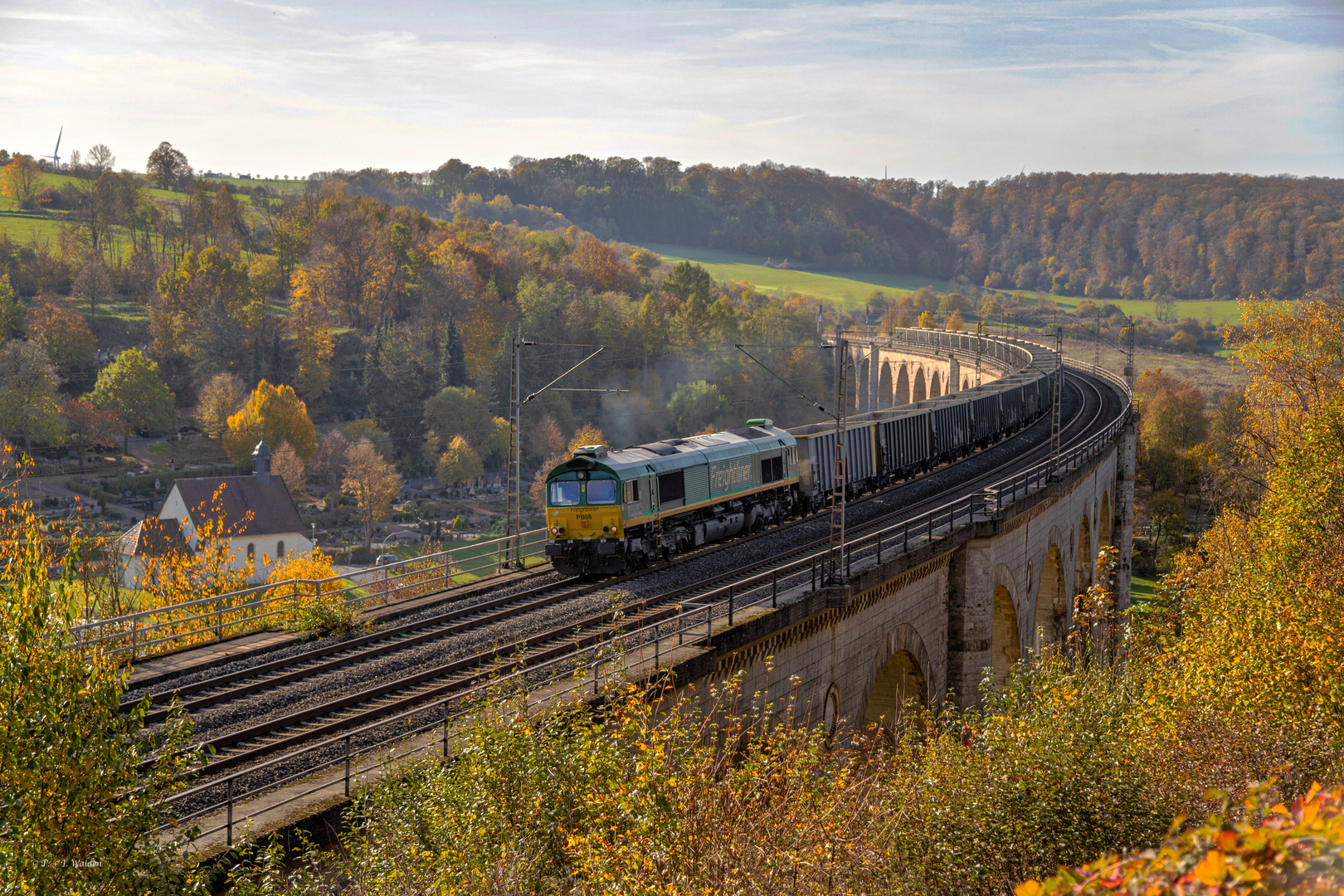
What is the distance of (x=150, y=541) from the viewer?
1978 inches

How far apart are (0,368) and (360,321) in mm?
42271

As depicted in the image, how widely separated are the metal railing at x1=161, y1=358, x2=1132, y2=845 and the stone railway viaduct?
449 mm

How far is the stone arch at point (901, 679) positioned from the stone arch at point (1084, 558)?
1899 centimetres

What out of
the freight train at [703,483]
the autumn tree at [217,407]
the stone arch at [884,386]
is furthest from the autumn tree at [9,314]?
the freight train at [703,483]

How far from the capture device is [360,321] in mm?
123062

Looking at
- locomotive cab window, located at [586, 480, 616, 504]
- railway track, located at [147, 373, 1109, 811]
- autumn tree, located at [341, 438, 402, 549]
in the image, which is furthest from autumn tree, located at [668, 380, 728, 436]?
locomotive cab window, located at [586, 480, 616, 504]

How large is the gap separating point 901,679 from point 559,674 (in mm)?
10891

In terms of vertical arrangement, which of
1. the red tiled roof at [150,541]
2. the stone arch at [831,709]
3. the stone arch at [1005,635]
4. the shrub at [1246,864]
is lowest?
the red tiled roof at [150,541]

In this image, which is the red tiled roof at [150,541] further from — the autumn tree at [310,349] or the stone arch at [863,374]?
the stone arch at [863,374]

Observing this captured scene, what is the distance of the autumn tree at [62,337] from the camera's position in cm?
9681

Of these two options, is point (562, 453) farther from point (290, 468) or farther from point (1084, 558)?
point (1084, 558)

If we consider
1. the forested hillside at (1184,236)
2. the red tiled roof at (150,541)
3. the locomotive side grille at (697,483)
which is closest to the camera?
the locomotive side grille at (697,483)

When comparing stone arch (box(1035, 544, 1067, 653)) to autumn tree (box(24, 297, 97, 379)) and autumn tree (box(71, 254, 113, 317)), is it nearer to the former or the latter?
autumn tree (box(24, 297, 97, 379))

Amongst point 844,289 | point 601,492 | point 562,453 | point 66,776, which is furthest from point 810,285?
point 66,776
